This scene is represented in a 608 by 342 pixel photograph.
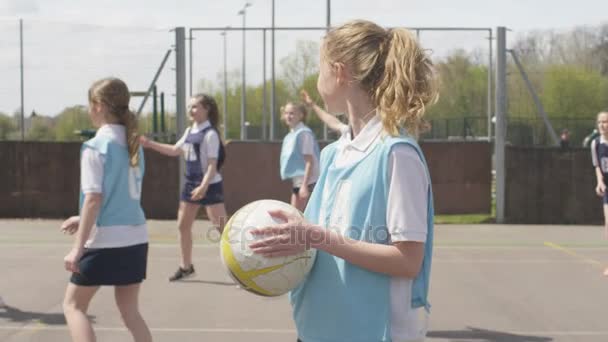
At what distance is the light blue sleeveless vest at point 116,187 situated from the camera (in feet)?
14.0

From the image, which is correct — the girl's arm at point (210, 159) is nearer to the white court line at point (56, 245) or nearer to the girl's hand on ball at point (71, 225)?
the white court line at point (56, 245)

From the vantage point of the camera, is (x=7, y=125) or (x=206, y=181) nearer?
(x=206, y=181)

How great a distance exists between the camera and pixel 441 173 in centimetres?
1372

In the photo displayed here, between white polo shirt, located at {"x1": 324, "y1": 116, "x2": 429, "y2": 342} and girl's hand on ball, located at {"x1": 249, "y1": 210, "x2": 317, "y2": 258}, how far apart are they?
0.72 ft

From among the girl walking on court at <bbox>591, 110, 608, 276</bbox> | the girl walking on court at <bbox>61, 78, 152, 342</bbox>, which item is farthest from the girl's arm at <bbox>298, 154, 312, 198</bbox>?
the girl walking on court at <bbox>61, 78, 152, 342</bbox>

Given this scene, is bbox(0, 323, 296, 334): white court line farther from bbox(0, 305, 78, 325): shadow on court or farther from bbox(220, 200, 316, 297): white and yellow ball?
bbox(220, 200, 316, 297): white and yellow ball

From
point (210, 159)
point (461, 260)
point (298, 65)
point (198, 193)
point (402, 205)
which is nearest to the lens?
point (402, 205)

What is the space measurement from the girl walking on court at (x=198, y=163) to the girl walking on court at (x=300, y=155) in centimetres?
99

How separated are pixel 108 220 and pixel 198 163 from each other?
372cm

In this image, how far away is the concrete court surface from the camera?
603cm

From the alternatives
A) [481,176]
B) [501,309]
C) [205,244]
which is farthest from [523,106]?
[501,309]

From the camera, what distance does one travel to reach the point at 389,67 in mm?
2242

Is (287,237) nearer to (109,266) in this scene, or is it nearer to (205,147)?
(109,266)

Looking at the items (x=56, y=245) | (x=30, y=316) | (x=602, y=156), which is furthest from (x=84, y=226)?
(x=56, y=245)
